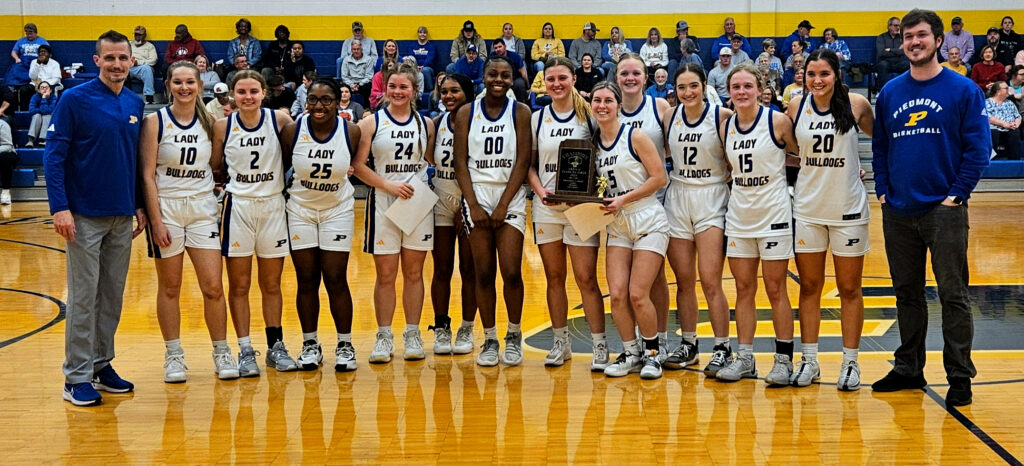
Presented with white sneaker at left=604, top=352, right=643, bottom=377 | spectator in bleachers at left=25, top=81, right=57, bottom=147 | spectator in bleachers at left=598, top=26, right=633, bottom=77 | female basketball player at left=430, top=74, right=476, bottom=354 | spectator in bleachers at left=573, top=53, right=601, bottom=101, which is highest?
spectator in bleachers at left=598, top=26, right=633, bottom=77

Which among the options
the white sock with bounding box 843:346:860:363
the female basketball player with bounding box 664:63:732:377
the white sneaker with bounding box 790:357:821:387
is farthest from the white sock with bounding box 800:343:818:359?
the female basketball player with bounding box 664:63:732:377

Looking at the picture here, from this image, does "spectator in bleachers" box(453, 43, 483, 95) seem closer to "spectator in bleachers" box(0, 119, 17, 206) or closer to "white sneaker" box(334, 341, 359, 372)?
"spectator in bleachers" box(0, 119, 17, 206)

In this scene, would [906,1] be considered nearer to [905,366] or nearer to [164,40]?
[164,40]

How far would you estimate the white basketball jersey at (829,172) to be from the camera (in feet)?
16.5

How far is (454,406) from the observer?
504cm

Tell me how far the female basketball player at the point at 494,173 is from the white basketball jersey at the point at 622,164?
44 centimetres

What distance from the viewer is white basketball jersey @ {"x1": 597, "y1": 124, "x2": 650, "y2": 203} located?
5.45 m

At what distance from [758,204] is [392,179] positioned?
2.05 m

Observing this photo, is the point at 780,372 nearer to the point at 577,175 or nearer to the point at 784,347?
the point at 784,347

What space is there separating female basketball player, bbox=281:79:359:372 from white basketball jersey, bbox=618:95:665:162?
1534mm

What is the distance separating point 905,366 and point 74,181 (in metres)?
4.27

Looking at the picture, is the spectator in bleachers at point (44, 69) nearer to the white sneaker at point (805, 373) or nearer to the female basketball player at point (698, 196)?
the female basketball player at point (698, 196)

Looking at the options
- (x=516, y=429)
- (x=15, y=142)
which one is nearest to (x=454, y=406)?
(x=516, y=429)

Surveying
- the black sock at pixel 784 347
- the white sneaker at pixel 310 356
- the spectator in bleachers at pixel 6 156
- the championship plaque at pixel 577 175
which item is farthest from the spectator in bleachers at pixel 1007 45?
the spectator in bleachers at pixel 6 156
